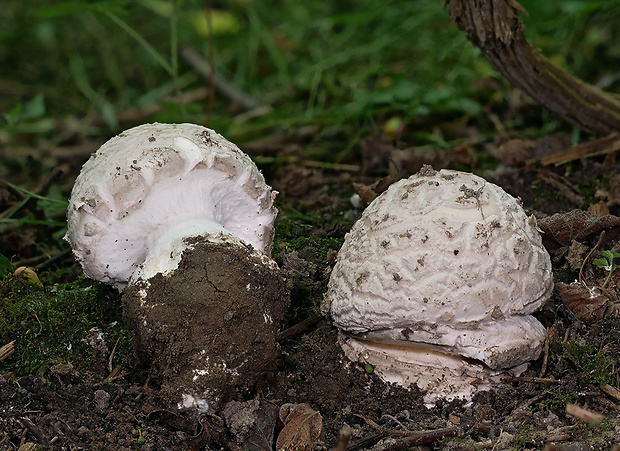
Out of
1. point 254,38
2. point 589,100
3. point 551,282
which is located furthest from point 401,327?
point 254,38

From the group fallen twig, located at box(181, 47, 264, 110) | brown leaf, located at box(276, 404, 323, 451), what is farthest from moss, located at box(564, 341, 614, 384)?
fallen twig, located at box(181, 47, 264, 110)

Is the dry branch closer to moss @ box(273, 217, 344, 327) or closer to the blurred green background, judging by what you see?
the blurred green background

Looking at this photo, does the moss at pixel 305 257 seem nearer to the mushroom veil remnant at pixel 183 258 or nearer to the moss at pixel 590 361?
the mushroom veil remnant at pixel 183 258

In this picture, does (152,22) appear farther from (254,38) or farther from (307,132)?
(307,132)

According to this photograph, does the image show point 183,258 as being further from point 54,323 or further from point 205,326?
point 54,323

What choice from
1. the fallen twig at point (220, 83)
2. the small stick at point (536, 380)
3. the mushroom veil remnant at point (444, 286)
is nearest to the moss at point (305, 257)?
the mushroom veil remnant at point (444, 286)

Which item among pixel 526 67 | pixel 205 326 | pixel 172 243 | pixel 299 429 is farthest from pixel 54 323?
pixel 526 67

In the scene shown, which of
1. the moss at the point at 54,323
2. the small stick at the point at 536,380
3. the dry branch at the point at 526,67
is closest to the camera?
the small stick at the point at 536,380

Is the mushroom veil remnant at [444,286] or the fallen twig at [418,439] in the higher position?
the mushroom veil remnant at [444,286]
